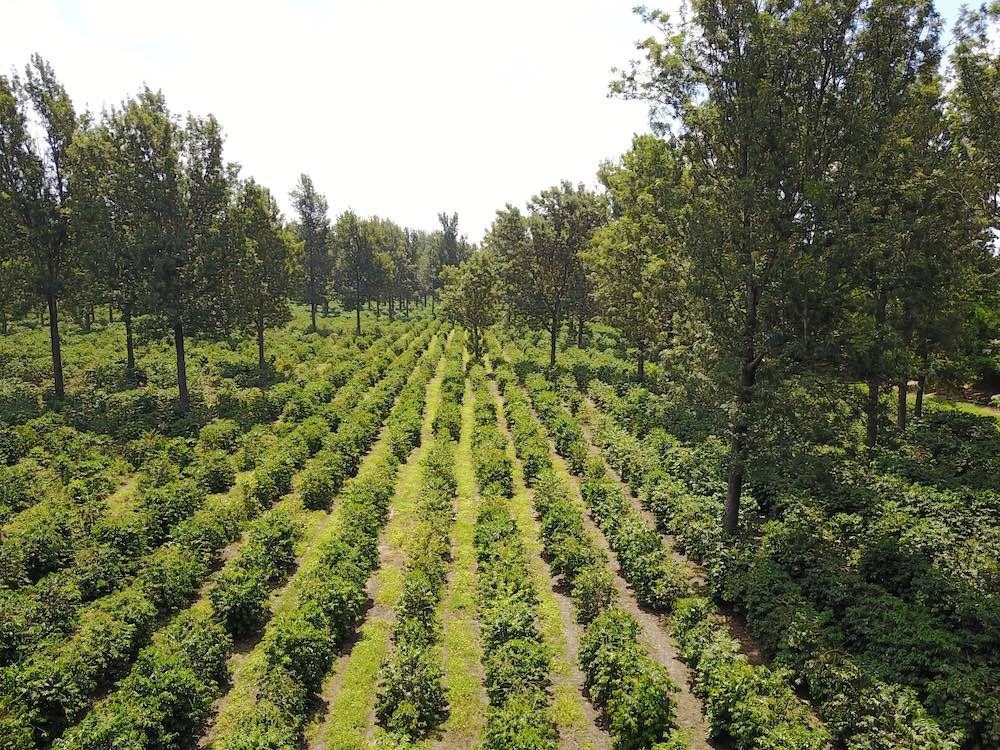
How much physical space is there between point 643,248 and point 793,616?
82.4 feet

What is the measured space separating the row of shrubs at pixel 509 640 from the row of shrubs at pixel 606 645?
1131mm

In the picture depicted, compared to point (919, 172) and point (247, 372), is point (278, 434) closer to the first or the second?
point (247, 372)

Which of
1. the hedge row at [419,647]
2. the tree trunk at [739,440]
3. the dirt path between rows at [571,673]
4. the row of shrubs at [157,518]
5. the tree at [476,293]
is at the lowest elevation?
the dirt path between rows at [571,673]

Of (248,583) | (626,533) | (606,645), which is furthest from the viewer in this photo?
(626,533)

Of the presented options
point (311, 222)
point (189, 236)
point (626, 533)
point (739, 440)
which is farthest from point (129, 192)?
point (311, 222)

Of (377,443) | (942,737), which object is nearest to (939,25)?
(942,737)

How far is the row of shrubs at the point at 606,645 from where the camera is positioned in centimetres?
991

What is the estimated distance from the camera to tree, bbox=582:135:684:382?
1662 cm

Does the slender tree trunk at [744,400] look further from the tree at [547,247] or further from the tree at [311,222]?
the tree at [311,222]

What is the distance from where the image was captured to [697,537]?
56.1 ft

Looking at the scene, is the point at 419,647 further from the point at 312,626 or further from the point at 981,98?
the point at 981,98

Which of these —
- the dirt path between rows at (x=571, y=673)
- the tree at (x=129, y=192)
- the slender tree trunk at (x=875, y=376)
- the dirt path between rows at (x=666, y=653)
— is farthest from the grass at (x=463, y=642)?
the tree at (x=129, y=192)

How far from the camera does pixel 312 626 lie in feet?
38.9

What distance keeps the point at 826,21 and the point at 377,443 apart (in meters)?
25.1
